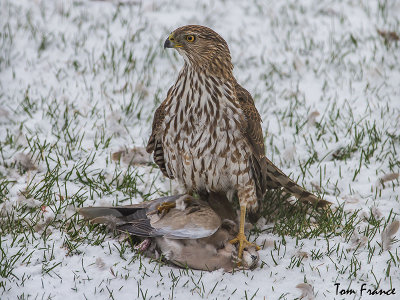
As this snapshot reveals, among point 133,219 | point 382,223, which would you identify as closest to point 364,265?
point 382,223

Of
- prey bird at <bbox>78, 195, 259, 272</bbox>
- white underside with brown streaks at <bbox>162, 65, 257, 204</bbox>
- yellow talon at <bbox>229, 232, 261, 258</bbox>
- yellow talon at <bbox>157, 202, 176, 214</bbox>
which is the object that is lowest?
yellow talon at <bbox>229, 232, 261, 258</bbox>

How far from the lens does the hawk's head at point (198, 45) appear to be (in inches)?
169

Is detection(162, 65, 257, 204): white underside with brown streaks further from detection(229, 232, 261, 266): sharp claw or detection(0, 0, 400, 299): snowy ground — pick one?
detection(0, 0, 400, 299): snowy ground

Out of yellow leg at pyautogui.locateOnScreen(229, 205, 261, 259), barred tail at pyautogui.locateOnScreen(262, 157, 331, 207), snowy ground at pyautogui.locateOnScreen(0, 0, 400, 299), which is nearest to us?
snowy ground at pyautogui.locateOnScreen(0, 0, 400, 299)

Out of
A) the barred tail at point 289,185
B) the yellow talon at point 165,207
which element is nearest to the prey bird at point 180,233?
the yellow talon at point 165,207

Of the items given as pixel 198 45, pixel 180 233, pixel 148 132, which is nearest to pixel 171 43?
pixel 198 45

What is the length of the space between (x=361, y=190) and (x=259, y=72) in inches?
96.7

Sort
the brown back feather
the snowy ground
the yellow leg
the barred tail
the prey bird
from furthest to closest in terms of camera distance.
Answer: the barred tail, the brown back feather, the yellow leg, the prey bird, the snowy ground

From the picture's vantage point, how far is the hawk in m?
4.29

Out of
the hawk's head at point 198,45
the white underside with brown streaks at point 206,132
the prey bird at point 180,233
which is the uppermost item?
the hawk's head at point 198,45

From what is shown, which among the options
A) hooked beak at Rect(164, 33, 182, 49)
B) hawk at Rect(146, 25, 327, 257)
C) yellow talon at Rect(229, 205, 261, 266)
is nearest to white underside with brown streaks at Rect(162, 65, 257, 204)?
hawk at Rect(146, 25, 327, 257)

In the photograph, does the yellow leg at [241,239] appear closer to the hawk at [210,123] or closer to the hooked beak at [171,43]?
the hawk at [210,123]

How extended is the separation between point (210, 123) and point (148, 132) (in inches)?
72.2

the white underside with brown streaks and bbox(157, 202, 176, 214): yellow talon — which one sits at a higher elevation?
the white underside with brown streaks
